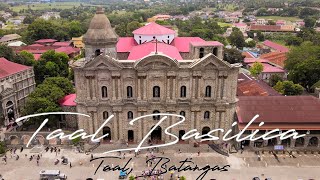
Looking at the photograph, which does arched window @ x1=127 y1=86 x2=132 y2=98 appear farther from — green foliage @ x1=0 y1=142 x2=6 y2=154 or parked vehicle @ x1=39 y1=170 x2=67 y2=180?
green foliage @ x1=0 y1=142 x2=6 y2=154

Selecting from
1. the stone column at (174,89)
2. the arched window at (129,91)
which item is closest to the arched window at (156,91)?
the stone column at (174,89)

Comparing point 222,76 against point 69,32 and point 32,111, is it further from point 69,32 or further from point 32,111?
point 69,32

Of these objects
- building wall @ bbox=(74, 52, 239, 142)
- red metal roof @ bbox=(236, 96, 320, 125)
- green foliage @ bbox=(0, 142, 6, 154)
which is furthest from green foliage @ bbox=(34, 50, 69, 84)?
red metal roof @ bbox=(236, 96, 320, 125)

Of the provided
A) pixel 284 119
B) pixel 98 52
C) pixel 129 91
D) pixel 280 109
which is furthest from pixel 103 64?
pixel 284 119

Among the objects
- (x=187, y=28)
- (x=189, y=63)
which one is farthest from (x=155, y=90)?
(x=187, y=28)

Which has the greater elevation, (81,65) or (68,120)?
(81,65)

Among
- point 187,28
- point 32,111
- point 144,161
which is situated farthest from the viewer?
point 187,28
